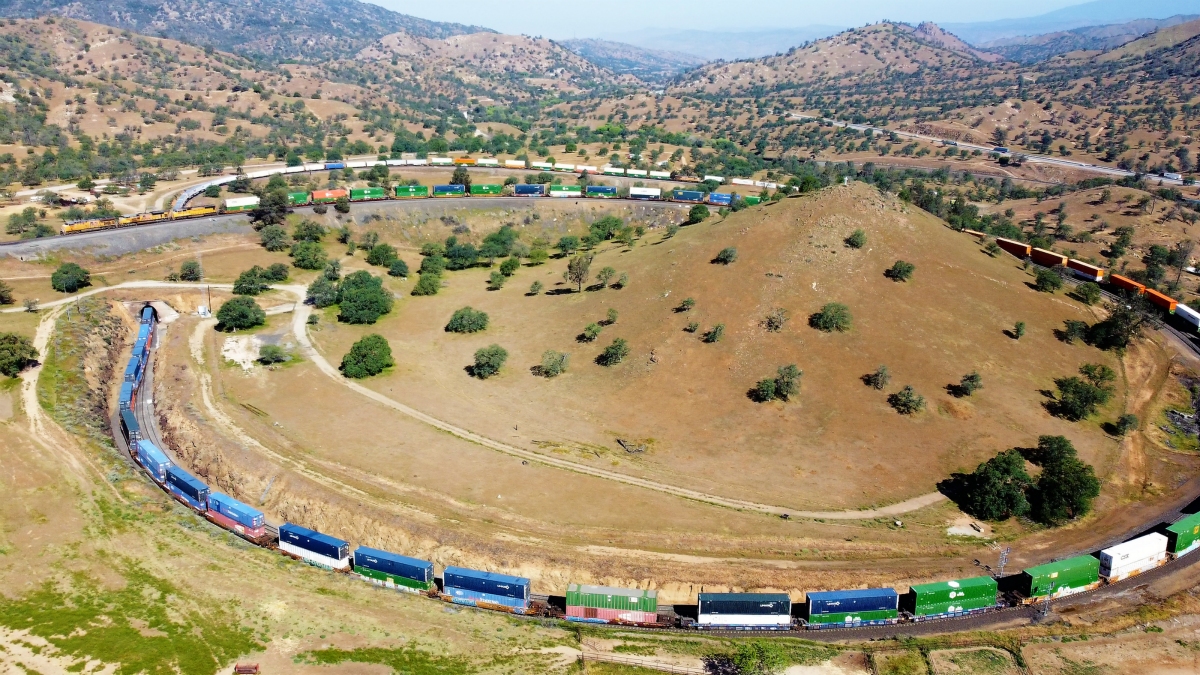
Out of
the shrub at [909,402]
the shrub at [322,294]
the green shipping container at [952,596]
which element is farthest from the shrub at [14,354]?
the shrub at [909,402]

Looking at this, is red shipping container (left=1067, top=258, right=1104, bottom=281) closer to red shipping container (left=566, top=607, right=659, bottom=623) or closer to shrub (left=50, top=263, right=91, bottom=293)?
red shipping container (left=566, top=607, right=659, bottom=623)

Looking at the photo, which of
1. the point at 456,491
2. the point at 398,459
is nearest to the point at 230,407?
the point at 398,459

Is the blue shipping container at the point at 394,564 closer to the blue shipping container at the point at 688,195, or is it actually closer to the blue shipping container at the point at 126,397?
the blue shipping container at the point at 126,397

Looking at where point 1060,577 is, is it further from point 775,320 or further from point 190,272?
point 190,272

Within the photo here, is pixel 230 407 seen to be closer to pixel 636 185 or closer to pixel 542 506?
pixel 542 506

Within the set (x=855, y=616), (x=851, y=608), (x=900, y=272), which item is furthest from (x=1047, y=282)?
(x=851, y=608)

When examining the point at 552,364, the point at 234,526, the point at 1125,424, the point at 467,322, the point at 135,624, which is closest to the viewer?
the point at 135,624

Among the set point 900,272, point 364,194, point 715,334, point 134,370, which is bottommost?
point 134,370
